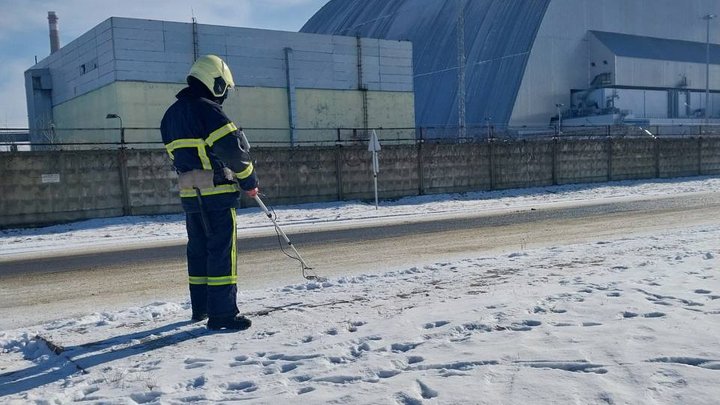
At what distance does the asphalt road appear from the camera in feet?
23.9

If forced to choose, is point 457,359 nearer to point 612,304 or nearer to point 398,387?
point 398,387

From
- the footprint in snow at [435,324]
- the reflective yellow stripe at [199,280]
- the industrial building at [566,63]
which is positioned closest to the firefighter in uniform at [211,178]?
the reflective yellow stripe at [199,280]

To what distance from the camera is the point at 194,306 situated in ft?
17.6

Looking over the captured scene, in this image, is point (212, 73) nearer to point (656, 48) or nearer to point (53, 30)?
point (53, 30)

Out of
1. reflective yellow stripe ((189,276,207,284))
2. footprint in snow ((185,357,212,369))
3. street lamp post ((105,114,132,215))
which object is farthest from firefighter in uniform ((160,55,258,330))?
street lamp post ((105,114,132,215))

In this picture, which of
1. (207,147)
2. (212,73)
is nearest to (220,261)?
(207,147)

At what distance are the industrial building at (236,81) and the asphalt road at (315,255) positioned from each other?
14934 millimetres

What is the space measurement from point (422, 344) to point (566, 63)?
47543mm

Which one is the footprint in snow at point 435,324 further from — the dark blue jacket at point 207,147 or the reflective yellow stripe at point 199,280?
the reflective yellow stripe at point 199,280

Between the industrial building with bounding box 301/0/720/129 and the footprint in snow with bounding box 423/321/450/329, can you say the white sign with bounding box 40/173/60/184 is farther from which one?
the industrial building with bounding box 301/0/720/129

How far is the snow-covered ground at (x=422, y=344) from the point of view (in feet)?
11.6

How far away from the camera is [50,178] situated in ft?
55.9

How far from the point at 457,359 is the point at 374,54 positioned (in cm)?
3442

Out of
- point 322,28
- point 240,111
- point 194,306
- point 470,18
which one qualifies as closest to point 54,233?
point 194,306
